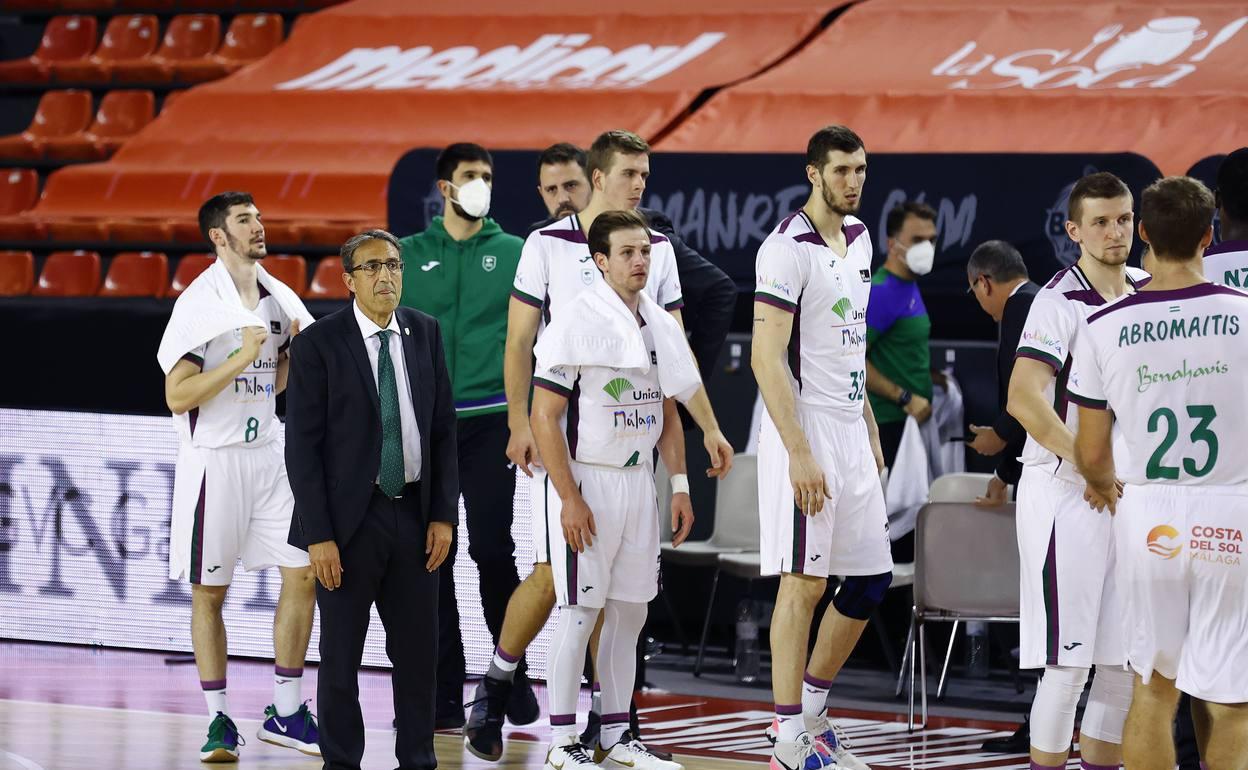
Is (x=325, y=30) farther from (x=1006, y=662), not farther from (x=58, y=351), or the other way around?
(x=1006, y=662)

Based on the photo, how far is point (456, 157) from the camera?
25.2 feet

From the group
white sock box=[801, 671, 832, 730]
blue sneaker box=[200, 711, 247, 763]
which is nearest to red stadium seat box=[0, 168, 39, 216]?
blue sneaker box=[200, 711, 247, 763]

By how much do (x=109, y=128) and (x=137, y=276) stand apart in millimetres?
2619

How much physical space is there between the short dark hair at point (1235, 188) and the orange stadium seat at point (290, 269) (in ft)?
27.5

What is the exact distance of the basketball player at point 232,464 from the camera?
718 cm

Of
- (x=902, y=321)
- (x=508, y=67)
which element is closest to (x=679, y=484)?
(x=902, y=321)

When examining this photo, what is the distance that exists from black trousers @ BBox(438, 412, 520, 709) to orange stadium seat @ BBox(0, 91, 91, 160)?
31.9 ft

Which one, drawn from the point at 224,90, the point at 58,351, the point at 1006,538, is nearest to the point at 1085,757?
the point at 1006,538

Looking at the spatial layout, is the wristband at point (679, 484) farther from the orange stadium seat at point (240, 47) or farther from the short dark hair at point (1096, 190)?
the orange stadium seat at point (240, 47)

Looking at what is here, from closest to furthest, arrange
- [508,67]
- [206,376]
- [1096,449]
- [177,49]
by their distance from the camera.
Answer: [1096,449] → [206,376] → [508,67] → [177,49]

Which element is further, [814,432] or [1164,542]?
[814,432]

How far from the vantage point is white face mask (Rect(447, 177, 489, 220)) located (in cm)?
761

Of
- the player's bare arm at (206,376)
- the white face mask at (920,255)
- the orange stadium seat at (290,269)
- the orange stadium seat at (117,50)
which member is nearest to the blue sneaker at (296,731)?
the player's bare arm at (206,376)

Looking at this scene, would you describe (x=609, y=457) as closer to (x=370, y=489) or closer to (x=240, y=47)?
(x=370, y=489)
